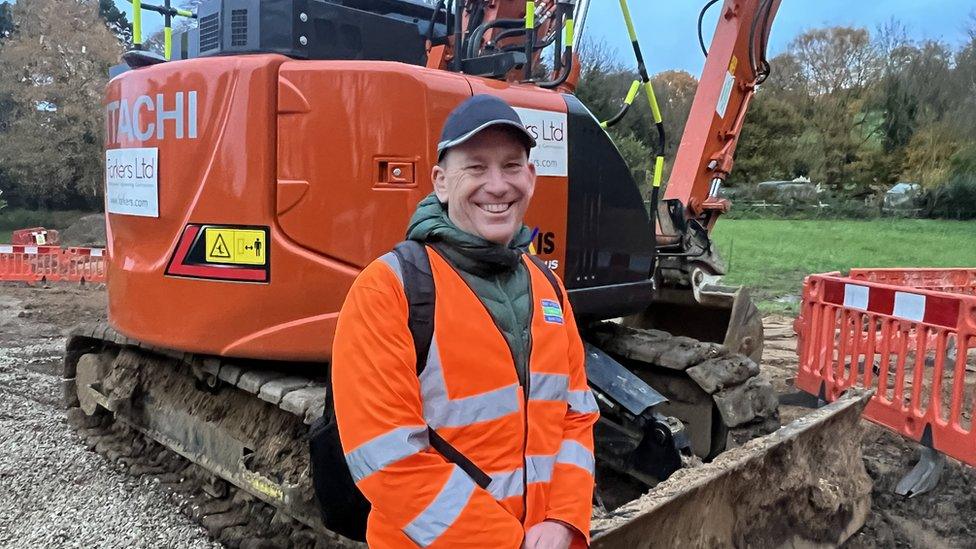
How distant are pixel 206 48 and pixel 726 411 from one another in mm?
3035

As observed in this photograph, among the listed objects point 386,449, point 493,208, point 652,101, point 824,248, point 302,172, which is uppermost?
point 652,101

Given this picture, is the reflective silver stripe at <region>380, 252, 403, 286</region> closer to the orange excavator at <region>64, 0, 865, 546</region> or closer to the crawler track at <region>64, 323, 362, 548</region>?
the orange excavator at <region>64, 0, 865, 546</region>

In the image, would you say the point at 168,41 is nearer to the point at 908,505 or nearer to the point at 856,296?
the point at 856,296

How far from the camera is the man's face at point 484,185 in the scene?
1.79 metres

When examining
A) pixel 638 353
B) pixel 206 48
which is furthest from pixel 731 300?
pixel 206 48

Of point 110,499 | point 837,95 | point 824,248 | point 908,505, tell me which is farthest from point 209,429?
point 837,95

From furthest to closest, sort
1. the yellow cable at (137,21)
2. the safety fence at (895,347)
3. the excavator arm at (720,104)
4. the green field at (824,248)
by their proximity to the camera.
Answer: the green field at (824,248) → the excavator arm at (720,104) → the safety fence at (895,347) → the yellow cable at (137,21)

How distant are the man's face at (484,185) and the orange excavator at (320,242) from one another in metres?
0.84

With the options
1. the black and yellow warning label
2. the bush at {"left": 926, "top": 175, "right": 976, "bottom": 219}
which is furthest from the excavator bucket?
the bush at {"left": 926, "top": 175, "right": 976, "bottom": 219}

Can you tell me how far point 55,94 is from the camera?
26859 mm

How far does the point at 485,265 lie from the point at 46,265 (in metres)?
15.3

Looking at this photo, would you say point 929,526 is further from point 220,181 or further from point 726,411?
point 220,181

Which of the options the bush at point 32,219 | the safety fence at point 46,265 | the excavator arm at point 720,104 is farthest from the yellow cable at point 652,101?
the bush at point 32,219

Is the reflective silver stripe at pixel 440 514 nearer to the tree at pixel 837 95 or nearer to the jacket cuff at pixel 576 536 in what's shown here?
the jacket cuff at pixel 576 536
